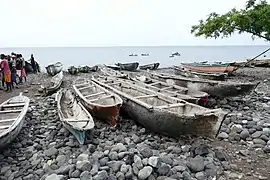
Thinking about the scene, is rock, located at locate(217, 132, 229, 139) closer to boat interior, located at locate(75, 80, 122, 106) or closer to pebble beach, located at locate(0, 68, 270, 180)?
pebble beach, located at locate(0, 68, 270, 180)

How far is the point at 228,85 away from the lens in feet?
31.4

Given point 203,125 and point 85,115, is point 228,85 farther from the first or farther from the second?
point 85,115

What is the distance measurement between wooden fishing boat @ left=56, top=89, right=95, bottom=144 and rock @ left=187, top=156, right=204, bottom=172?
2224 millimetres

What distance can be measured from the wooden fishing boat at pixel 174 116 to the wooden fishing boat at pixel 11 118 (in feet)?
9.20

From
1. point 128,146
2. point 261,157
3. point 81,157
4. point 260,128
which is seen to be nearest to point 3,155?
point 81,157

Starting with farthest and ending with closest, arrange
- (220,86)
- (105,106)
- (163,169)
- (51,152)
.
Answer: (220,86) < (105,106) < (51,152) < (163,169)

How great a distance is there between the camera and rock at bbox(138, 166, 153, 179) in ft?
15.6

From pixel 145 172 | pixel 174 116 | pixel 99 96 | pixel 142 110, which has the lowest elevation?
pixel 145 172

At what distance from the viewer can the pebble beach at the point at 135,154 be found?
4.96 meters

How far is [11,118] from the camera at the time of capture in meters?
7.74

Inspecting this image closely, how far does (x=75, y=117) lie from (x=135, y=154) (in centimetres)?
295

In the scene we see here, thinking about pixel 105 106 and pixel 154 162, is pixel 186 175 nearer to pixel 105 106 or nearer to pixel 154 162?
pixel 154 162

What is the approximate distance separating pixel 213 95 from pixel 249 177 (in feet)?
18.1

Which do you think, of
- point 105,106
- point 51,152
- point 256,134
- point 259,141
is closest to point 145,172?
point 51,152
